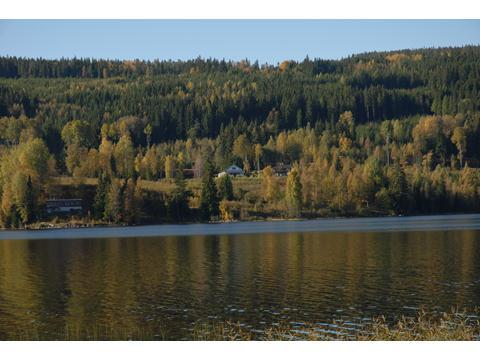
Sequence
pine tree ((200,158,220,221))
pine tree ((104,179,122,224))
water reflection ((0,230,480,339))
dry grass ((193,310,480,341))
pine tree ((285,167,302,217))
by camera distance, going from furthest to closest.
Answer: pine tree ((285,167,302,217))
pine tree ((200,158,220,221))
pine tree ((104,179,122,224))
water reflection ((0,230,480,339))
dry grass ((193,310,480,341))

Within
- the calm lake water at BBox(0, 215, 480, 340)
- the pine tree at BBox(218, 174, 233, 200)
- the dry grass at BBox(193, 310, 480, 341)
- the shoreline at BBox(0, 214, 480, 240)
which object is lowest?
the shoreline at BBox(0, 214, 480, 240)

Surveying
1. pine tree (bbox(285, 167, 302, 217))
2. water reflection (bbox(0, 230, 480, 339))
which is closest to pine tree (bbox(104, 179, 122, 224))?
pine tree (bbox(285, 167, 302, 217))

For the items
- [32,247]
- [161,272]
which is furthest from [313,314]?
[32,247]

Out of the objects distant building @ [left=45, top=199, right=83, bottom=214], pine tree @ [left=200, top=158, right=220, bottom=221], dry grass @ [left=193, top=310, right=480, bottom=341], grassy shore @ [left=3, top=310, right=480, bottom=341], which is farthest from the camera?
pine tree @ [left=200, top=158, right=220, bottom=221]

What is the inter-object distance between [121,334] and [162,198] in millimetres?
141924

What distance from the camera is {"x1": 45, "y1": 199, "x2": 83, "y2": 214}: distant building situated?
171000 mm

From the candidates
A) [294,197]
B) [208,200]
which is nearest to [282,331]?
[208,200]

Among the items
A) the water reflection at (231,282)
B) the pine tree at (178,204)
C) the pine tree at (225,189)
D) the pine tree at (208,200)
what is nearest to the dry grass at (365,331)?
the water reflection at (231,282)

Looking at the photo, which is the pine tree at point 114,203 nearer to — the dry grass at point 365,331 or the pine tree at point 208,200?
the pine tree at point 208,200

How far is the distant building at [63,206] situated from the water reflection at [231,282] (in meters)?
73.1

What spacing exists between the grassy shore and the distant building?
132 meters

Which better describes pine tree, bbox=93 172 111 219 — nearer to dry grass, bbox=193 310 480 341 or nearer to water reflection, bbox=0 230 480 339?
water reflection, bbox=0 230 480 339

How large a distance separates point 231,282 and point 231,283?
1.95 ft

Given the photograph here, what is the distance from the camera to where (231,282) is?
60219mm
